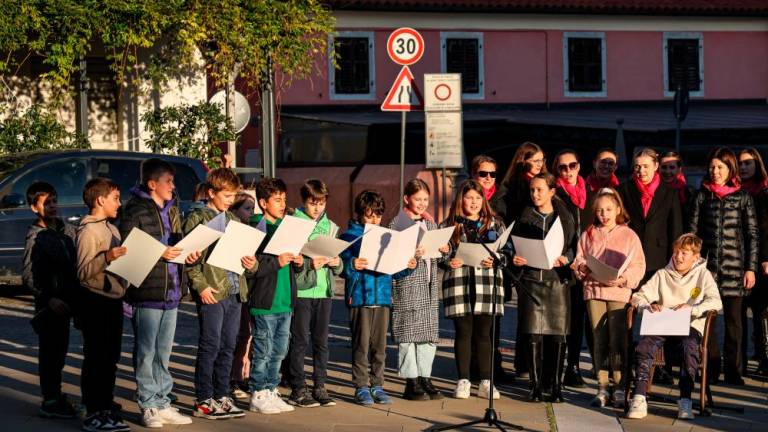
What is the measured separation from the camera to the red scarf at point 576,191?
11.7 meters

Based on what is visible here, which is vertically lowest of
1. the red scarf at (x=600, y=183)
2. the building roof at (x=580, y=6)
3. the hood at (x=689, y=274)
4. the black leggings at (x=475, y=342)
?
the black leggings at (x=475, y=342)

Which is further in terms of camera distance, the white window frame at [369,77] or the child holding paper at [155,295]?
the white window frame at [369,77]

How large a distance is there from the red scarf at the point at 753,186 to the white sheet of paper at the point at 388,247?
10.3 ft

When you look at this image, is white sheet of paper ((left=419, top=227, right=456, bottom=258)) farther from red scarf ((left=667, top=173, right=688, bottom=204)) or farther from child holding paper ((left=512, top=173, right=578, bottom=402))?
red scarf ((left=667, top=173, right=688, bottom=204))

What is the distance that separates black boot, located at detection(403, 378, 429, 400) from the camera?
10852mm

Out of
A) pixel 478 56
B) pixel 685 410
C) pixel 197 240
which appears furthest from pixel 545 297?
pixel 478 56

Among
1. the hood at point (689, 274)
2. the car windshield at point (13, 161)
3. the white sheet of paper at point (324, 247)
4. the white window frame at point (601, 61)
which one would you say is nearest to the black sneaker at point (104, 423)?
the white sheet of paper at point (324, 247)

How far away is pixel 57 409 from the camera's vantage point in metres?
9.95

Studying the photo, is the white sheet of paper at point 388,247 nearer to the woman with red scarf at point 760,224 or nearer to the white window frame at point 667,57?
the woman with red scarf at point 760,224

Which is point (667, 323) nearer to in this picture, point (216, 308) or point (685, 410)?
point (685, 410)

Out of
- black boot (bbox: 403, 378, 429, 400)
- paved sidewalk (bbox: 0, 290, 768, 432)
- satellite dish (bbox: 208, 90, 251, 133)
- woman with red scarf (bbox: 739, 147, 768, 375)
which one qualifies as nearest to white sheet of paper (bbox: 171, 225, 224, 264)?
paved sidewalk (bbox: 0, 290, 768, 432)

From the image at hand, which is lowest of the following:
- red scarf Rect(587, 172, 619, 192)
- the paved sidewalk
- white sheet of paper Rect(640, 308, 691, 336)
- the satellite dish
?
the paved sidewalk

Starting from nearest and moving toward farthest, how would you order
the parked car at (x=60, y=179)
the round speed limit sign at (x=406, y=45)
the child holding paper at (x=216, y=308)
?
the child holding paper at (x=216, y=308) < the round speed limit sign at (x=406, y=45) < the parked car at (x=60, y=179)

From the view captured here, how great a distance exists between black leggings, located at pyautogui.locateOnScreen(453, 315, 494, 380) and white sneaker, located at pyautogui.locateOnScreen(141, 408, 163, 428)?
8.12 ft
